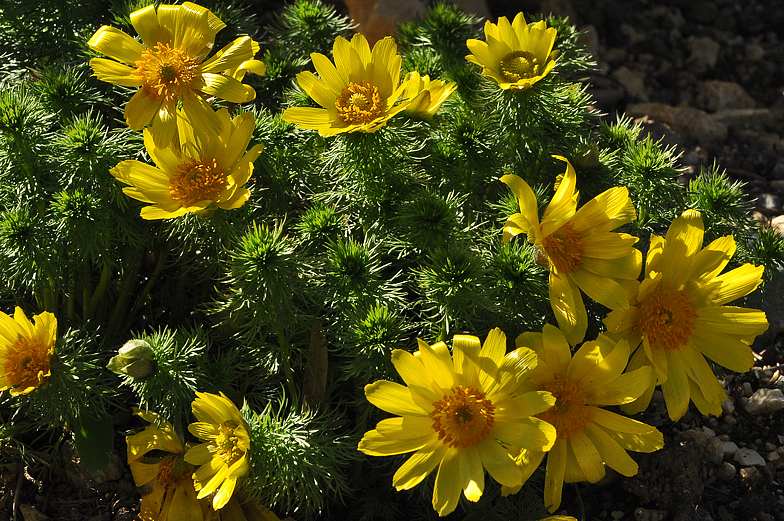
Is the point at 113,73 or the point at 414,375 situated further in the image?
the point at 113,73

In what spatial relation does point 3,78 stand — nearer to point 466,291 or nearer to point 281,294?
point 281,294

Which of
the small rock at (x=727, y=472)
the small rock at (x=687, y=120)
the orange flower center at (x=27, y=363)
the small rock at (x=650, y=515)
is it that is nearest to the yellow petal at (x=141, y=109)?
the orange flower center at (x=27, y=363)

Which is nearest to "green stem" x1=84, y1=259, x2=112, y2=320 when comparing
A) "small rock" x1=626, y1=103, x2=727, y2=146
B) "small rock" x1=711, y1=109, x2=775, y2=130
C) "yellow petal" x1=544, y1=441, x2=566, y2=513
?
"yellow petal" x1=544, y1=441, x2=566, y2=513

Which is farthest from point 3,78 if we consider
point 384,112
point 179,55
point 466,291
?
point 466,291

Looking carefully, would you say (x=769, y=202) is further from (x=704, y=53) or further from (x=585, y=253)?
(x=585, y=253)

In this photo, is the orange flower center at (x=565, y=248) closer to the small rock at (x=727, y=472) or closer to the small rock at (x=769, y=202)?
the small rock at (x=727, y=472)

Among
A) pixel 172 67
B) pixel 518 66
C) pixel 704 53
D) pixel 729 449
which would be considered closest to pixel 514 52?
pixel 518 66

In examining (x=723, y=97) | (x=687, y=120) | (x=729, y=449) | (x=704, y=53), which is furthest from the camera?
(x=704, y=53)
